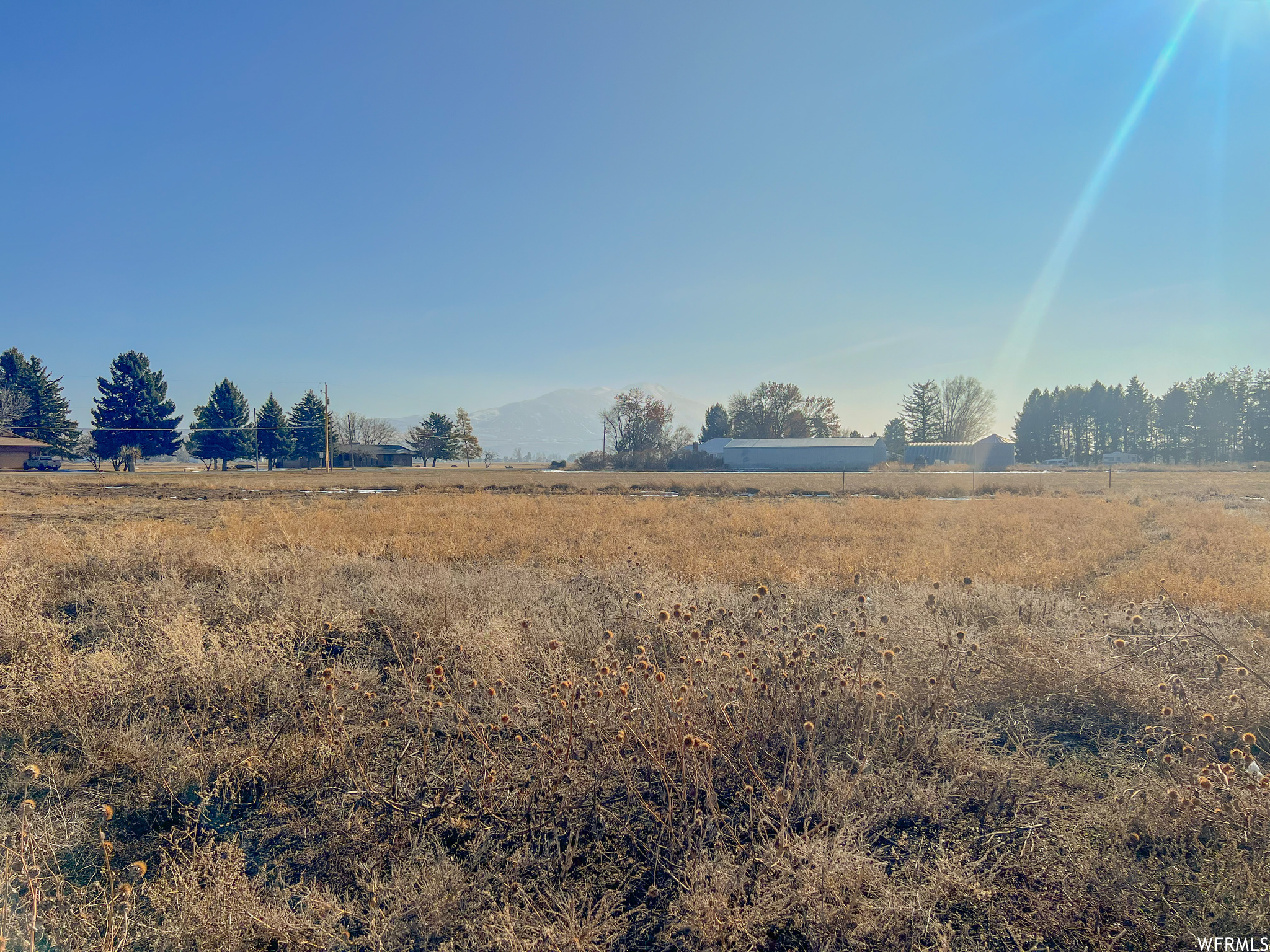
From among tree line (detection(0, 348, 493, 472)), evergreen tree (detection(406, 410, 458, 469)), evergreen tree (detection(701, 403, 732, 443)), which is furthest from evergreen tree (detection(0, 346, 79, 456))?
evergreen tree (detection(701, 403, 732, 443))

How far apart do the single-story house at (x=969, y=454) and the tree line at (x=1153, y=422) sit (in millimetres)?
18964

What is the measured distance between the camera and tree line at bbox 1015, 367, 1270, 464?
7456 centimetres

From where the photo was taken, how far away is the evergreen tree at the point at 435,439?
92.8 m

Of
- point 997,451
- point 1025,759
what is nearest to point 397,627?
point 1025,759

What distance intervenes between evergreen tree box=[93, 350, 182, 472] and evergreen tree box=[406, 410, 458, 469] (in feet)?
113

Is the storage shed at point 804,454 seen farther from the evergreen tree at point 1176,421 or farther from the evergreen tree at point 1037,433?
the evergreen tree at point 1176,421

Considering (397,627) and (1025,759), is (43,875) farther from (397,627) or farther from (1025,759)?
(1025,759)

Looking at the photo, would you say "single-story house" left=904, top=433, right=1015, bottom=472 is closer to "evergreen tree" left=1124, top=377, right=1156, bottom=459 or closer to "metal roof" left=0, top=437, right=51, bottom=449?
"evergreen tree" left=1124, top=377, right=1156, bottom=459

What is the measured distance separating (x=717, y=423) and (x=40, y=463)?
7833 centimetres

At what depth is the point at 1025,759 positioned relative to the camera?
130 inches

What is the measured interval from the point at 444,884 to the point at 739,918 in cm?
120

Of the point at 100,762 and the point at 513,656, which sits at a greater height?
the point at 513,656

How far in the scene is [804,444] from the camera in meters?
70.6

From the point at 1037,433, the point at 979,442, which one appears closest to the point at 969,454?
the point at 979,442
